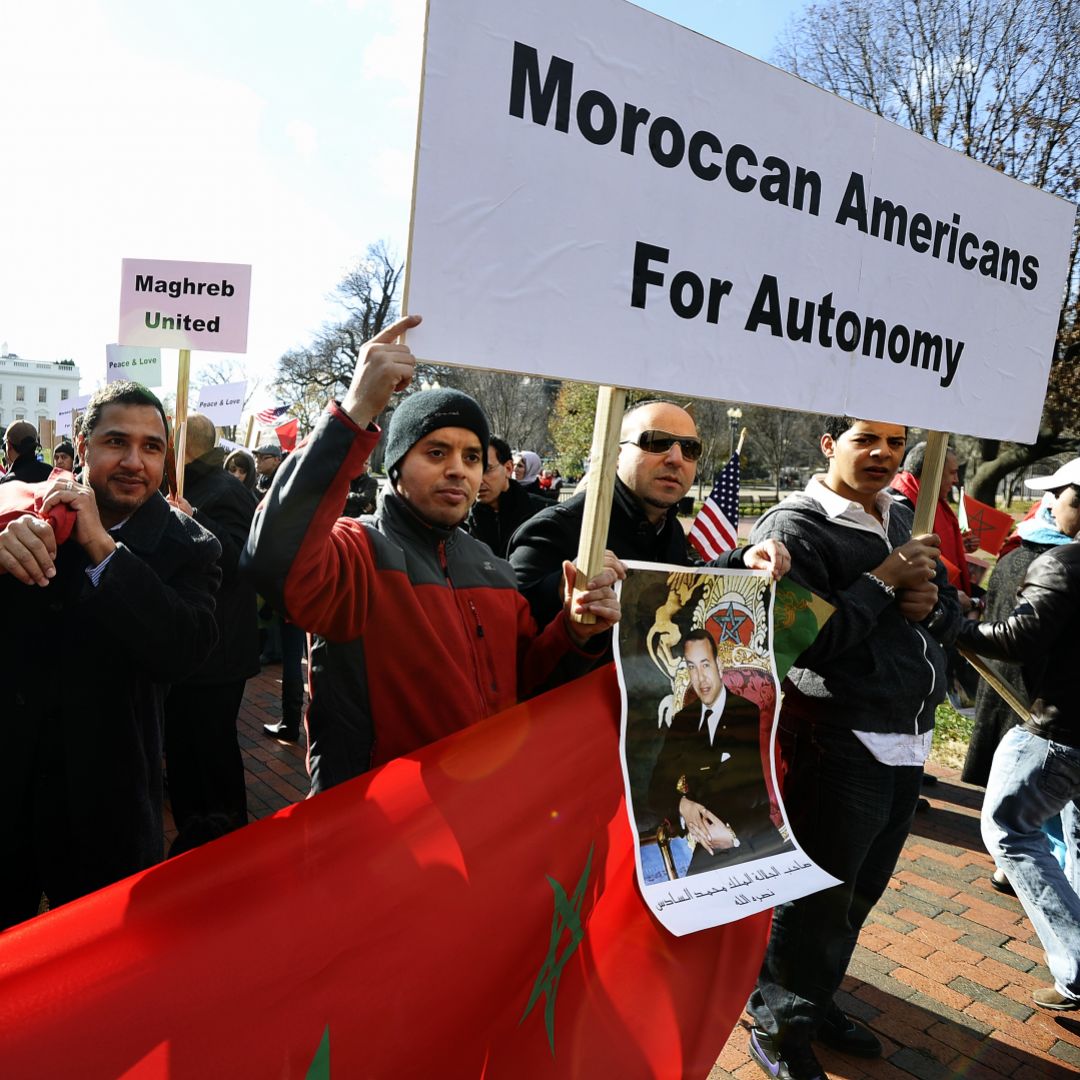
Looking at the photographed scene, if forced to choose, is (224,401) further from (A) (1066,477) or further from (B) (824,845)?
(B) (824,845)

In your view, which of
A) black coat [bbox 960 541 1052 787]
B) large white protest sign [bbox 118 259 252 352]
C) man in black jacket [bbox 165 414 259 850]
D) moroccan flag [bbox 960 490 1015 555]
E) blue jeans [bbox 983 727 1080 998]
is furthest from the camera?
moroccan flag [bbox 960 490 1015 555]

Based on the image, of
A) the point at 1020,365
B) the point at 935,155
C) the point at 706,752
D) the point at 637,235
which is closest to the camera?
the point at 637,235

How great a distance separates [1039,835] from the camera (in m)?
3.19

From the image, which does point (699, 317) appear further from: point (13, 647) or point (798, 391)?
point (13, 647)

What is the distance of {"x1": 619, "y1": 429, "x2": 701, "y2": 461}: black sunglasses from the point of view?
2.84 meters

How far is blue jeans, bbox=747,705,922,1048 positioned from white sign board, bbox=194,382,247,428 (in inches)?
282

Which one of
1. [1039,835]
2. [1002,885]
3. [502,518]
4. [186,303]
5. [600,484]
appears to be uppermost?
[186,303]

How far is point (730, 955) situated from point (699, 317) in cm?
154

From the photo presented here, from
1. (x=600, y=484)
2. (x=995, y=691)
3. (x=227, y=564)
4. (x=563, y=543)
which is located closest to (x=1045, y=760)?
(x=995, y=691)

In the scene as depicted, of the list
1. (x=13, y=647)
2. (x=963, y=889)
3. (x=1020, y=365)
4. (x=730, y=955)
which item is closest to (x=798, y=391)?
(x=1020, y=365)

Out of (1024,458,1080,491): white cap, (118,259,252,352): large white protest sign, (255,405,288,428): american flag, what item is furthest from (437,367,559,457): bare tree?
(1024,458,1080,491): white cap

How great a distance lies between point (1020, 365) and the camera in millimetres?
2719

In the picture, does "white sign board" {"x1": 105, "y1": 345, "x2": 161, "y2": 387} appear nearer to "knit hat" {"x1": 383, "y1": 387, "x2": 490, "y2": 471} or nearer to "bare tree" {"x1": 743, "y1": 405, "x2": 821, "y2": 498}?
"knit hat" {"x1": 383, "y1": 387, "x2": 490, "y2": 471}

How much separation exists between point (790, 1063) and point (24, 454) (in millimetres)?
6883
